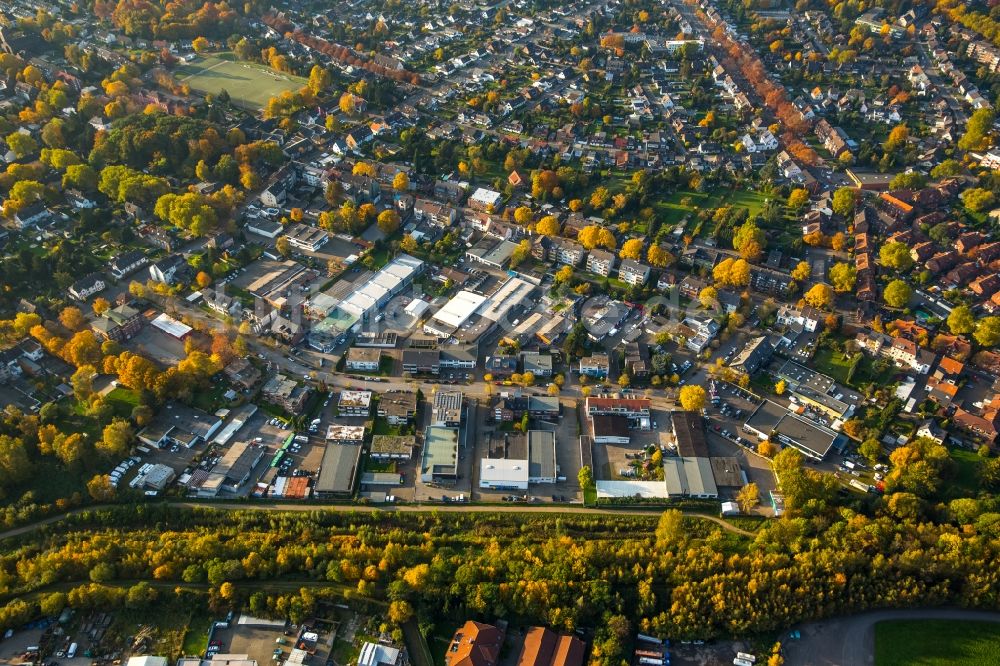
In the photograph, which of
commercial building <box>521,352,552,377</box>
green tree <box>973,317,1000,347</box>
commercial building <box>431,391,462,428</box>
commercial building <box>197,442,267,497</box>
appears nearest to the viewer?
commercial building <box>197,442,267,497</box>

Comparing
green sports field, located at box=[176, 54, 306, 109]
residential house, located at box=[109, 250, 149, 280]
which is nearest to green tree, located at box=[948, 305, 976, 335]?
residential house, located at box=[109, 250, 149, 280]

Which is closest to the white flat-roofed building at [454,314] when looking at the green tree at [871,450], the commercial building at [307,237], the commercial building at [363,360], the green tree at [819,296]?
the commercial building at [363,360]

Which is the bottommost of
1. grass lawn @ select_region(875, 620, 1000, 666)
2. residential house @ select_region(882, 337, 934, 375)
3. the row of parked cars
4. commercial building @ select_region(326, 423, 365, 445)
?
the row of parked cars

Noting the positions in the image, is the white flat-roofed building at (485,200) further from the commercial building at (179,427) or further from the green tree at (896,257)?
the green tree at (896,257)

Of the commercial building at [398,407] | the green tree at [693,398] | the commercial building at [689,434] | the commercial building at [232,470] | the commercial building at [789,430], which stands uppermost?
the green tree at [693,398]

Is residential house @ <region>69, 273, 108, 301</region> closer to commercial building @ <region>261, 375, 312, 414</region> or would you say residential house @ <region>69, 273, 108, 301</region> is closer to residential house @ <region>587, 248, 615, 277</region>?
commercial building @ <region>261, 375, 312, 414</region>

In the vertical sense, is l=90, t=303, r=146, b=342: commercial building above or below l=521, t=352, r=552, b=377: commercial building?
below

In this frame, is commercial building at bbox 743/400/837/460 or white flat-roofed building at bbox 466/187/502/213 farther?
white flat-roofed building at bbox 466/187/502/213

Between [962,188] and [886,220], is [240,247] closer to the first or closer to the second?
[886,220]
